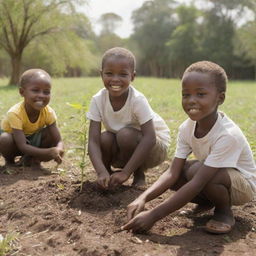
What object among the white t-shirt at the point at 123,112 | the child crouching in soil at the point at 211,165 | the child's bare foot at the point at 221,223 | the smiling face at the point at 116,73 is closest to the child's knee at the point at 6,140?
the white t-shirt at the point at 123,112

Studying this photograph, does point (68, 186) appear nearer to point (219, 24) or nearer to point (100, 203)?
point (100, 203)

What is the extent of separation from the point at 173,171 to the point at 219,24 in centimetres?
4741

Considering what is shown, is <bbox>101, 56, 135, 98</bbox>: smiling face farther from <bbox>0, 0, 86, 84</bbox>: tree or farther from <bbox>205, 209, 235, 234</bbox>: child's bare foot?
<bbox>0, 0, 86, 84</bbox>: tree

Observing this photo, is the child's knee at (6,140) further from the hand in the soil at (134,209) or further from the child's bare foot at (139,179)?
the hand in the soil at (134,209)

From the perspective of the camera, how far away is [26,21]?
2295cm

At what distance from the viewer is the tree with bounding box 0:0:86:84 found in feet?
73.8

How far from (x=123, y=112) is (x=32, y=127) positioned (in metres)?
1.22

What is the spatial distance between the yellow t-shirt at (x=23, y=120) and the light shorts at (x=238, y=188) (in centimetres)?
228

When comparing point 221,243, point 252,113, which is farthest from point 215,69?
point 252,113

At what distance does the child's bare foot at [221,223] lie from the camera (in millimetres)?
2412

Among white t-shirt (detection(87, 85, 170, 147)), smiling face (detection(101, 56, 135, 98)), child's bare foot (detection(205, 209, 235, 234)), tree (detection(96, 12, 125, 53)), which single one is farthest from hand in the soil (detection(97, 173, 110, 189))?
tree (detection(96, 12, 125, 53))

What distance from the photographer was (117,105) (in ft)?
11.1

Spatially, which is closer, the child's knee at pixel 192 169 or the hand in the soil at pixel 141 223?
the hand in the soil at pixel 141 223

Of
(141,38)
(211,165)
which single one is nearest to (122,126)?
(211,165)
